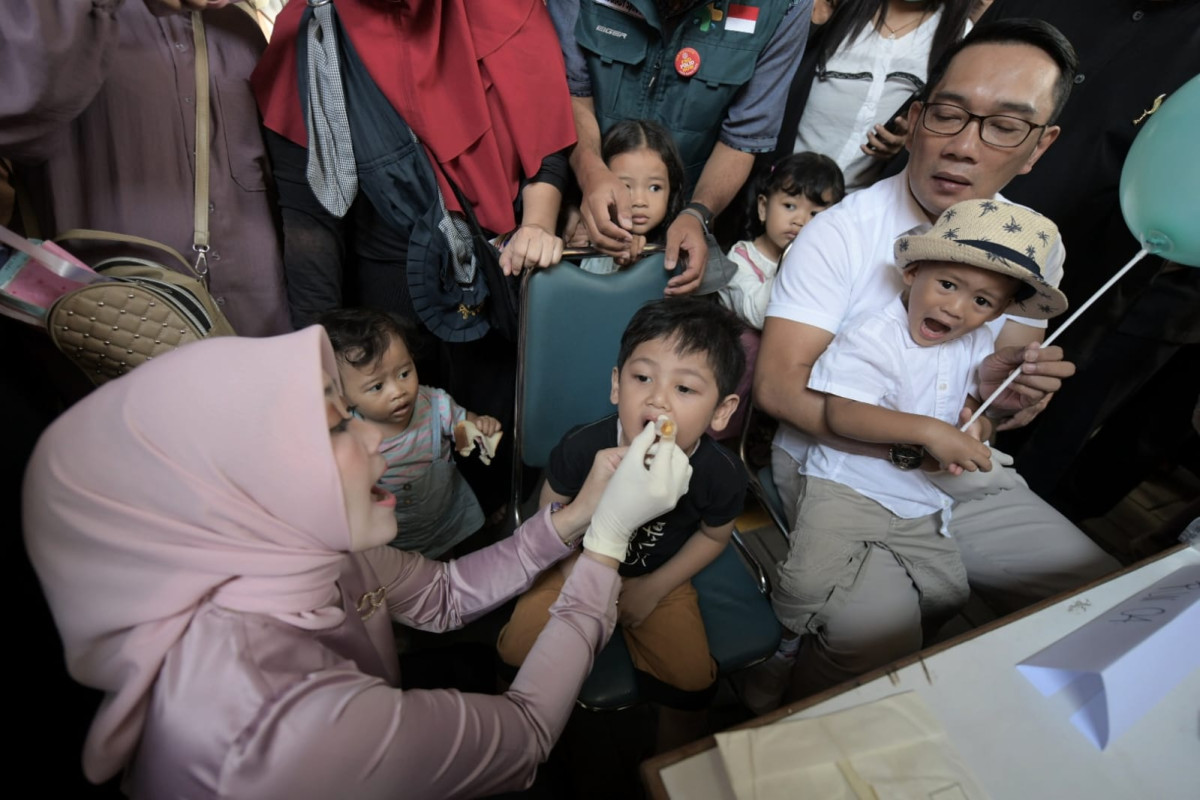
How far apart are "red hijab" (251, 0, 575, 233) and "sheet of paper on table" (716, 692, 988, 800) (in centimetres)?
161

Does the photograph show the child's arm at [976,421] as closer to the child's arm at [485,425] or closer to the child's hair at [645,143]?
the child's hair at [645,143]

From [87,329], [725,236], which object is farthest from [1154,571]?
[87,329]

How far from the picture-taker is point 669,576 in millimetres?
1490

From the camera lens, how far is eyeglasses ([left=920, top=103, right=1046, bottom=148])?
4.82 feet

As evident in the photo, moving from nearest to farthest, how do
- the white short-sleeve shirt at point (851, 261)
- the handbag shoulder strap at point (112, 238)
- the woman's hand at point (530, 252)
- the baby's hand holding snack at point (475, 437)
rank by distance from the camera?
1. the handbag shoulder strap at point (112, 238)
2. the woman's hand at point (530, 252)
3. the white short-sleeve shirt at point (851, 261)
4. the baby's hand holding snack at point (475, 437)

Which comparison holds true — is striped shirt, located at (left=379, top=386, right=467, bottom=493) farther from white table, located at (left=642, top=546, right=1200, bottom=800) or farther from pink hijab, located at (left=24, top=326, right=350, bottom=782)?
white table, located at (left=642, top=546, right=1200, bottom=800)

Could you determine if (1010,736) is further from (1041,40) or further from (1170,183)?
(1041,40)

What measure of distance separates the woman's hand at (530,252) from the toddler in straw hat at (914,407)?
0.82 metres

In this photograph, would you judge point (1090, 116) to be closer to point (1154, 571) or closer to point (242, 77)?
point (1154, 571)

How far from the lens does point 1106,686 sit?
85 cm

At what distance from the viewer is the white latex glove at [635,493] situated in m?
1.18

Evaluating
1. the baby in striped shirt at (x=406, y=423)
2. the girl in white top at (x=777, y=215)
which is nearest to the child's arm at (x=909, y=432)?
the girl in white top at (x=777, y=215)

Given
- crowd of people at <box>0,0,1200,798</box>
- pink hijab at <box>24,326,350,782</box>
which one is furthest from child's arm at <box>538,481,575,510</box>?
pink hijab at <box>24,326,350,782</box>

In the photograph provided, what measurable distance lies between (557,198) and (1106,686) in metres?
1.76
